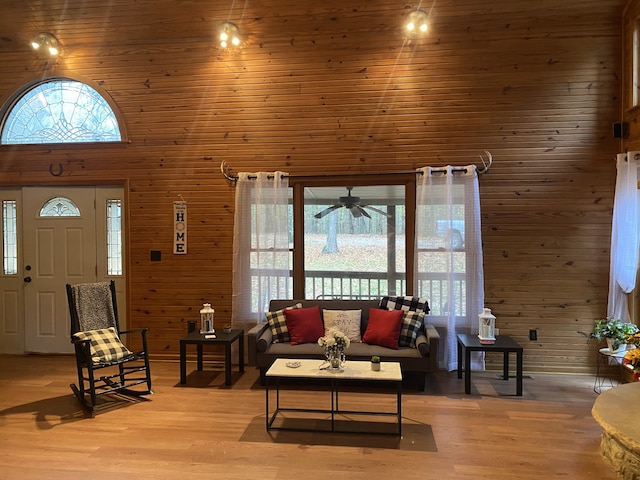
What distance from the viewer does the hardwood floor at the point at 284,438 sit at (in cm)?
271

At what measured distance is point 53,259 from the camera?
208 inches

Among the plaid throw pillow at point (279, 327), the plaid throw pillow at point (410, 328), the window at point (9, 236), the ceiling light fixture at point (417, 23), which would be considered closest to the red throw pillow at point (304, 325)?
the plaid throw pillow at point (279, 327)

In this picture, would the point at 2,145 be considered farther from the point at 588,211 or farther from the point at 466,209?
the point at 588,211

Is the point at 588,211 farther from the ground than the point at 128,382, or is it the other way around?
the point at 588,211

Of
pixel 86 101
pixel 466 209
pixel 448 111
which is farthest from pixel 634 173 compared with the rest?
pixel 86 101

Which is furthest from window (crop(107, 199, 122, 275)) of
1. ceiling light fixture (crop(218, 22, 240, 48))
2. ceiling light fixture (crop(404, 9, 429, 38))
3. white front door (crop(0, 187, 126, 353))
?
ceiling light fixture (crop(404, 9, 429, 38))

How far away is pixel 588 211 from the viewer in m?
4.52

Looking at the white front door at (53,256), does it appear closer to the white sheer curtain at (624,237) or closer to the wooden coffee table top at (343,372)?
the wooden coffee table top at (343,372)

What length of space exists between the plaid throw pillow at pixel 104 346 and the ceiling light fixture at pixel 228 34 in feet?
10.5

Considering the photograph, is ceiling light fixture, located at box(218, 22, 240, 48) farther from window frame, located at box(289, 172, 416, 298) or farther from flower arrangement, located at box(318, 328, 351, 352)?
flower arrangement, located at box(318, 328, 351, 352)

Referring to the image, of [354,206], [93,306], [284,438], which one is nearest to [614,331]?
[354,206]

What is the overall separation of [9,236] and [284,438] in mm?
4492

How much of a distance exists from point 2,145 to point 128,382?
3388 millimetres

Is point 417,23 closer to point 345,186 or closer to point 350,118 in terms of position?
point 350,118
